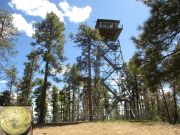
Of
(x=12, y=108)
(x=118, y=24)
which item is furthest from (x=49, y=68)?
(x=12, y=108)

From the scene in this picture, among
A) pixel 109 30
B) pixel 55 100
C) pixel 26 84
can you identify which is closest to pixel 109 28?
pixel 109 30

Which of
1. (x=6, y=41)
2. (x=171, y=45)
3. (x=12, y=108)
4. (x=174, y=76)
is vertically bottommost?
(x=12, y=108)

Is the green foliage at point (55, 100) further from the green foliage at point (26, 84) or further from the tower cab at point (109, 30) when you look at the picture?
the tower cab at point (109, 30)

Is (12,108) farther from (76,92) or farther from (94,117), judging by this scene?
(76,92)

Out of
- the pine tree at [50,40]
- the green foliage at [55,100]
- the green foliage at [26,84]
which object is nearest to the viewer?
the pine tree at [50,40]

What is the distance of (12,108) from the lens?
9047mm

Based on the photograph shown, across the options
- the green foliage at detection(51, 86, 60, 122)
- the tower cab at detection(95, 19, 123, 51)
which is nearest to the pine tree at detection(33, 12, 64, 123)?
the tower cab at detection(95, 19, 123, 51)

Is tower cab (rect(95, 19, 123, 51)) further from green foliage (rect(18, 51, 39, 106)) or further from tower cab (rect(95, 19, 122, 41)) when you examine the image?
green foliage (rect(18, 51, 39, 106))

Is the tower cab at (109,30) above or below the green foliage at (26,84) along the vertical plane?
above

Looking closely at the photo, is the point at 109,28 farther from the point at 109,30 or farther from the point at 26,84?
the point at 26,84

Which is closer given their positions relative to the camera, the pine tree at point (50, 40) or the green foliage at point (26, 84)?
the pine tree at point (50, 40)

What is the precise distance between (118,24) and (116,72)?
22.0 ft

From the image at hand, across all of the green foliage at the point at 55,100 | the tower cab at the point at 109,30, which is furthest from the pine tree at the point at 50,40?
the green foliage at the point at 55,100

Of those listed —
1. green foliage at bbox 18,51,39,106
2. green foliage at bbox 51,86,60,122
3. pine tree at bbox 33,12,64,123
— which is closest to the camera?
pine tree at bbox 33,12,64,123
